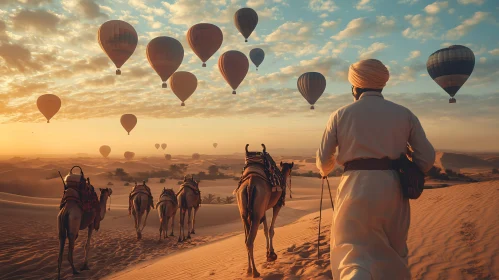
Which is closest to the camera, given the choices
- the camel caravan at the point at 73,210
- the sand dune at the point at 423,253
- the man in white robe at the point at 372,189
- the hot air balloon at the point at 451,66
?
the man in white robe at the point at 372,189

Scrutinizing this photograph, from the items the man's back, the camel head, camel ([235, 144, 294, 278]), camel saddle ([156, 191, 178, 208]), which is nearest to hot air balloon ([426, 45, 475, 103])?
camel saddle ([156, 191, 178, 208])

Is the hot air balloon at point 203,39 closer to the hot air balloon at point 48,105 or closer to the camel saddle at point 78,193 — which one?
the hot air balloon at point 48,105

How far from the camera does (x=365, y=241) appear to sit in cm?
326

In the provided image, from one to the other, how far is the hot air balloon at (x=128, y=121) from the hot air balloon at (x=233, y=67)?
3264cm

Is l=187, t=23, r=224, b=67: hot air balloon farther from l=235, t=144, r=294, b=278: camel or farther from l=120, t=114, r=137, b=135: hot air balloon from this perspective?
l=235, t=144, r=294, b=278: camel

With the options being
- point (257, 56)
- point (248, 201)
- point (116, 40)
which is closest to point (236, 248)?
point (248, 201)

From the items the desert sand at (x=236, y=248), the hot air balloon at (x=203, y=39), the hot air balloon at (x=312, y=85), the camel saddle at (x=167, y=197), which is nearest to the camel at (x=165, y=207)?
the camel saddle at (x=167, y=197)

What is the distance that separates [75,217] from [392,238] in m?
8.41

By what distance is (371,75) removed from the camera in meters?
3.67

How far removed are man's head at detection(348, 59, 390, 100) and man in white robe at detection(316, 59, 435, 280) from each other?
0.11 metres

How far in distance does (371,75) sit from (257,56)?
55.6 metres

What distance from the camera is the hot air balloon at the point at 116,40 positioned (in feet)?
116

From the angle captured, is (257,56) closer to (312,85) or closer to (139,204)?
(312,85)

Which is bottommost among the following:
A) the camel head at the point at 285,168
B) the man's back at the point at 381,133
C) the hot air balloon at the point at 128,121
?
the camel head at the point at 285,168
